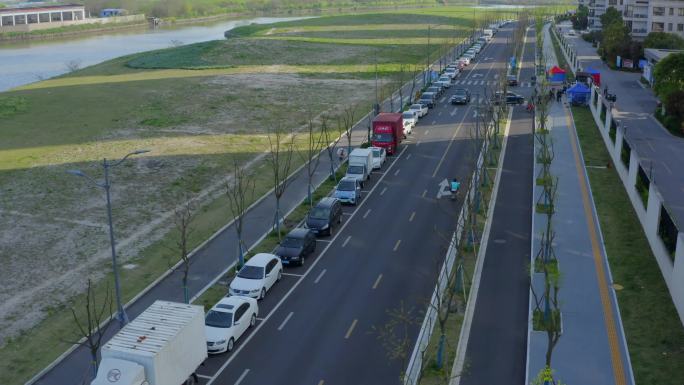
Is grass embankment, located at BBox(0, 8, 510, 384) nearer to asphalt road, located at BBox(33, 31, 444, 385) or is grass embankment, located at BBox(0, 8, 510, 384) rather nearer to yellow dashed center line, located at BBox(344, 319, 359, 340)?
asphalt road, located at BBox(33, 31, 444, 385)

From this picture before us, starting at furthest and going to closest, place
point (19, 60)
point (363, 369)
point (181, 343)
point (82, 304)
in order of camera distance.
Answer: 1. point (19, 60)
2. point (82, 304)
3. point (363, 369)
4. point (181, 343)

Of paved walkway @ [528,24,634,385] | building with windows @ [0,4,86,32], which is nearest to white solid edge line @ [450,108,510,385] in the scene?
paved walkway @ [528,24,634,385]

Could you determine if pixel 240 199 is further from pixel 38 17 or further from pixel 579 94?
pixel 38 17

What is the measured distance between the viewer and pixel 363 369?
88.1ft

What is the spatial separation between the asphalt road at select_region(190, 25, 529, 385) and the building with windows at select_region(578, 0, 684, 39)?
80059 millimetres

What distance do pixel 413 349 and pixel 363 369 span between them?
7.79ft

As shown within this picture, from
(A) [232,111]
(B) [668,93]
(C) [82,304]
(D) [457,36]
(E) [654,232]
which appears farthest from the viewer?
(D) [457,36]

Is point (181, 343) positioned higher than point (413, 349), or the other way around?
point (181, 343)

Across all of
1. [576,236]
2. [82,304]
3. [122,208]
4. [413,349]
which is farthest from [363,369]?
[122,208]

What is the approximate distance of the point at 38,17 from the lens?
602ft

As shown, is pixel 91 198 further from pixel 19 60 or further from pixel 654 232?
pixel 19 60

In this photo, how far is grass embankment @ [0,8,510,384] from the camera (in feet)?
119

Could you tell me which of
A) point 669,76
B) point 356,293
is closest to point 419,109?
point 669,76

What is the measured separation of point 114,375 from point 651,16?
385 ft
